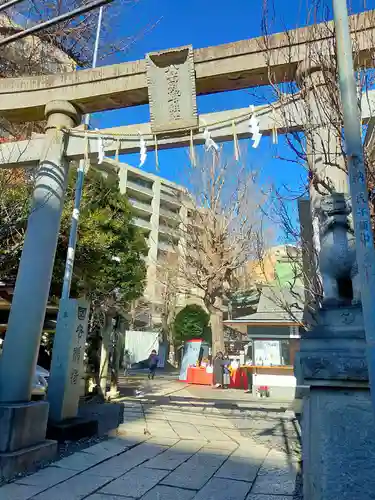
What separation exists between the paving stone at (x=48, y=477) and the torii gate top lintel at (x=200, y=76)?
529 cm

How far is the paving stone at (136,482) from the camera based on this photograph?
3791 mm

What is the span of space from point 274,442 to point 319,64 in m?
6.01

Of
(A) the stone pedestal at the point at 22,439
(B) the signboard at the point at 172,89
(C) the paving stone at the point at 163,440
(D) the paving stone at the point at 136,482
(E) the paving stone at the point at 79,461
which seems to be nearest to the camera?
(D) the paving stone at the point at 136,482

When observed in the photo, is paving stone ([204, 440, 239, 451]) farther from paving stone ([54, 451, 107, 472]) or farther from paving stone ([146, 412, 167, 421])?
paving stone ([146, 412, 167, 421])

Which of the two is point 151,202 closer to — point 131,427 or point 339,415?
point 131,427

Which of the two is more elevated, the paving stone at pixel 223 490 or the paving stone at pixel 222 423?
the paving stone at pixel 223 490

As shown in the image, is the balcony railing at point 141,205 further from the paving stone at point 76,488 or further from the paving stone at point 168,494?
the paving stone at point 168,494

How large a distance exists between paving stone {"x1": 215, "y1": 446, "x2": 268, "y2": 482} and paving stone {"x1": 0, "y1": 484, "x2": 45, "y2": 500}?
2.05m

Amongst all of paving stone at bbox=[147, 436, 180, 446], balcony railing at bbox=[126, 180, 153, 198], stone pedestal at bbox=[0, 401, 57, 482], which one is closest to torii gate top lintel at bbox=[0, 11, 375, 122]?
stone pedestal at bbox=[0, 401, 57, 482]

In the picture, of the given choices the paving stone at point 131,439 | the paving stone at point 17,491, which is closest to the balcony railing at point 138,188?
the paving stone at point 131,439

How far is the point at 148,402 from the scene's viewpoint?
10945 millimetres

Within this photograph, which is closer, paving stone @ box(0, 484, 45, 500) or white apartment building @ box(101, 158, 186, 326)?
paving stone @ box(0, 484, 45, 500)

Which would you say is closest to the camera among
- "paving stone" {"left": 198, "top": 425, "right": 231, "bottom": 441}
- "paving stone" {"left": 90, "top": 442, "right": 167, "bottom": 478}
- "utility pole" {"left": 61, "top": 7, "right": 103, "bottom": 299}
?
"paving stone" {"left": 90, "top": 442, "right": 167, "bottom": 478}

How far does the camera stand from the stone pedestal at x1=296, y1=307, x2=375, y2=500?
7.53ft
